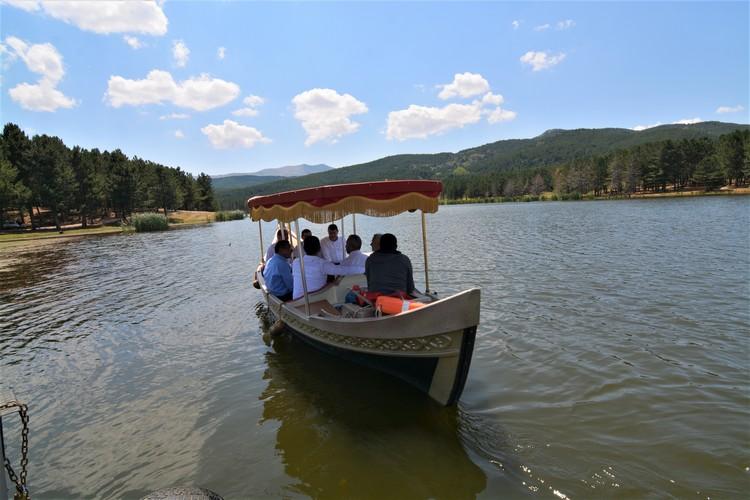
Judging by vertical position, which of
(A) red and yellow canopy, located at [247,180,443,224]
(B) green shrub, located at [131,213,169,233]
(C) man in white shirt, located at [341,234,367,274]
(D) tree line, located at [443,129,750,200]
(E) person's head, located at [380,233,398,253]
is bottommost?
(C) man in white shirt, located at [341,234,367,274]

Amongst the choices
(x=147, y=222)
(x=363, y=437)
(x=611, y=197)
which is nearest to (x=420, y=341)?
(x=363, y=437)

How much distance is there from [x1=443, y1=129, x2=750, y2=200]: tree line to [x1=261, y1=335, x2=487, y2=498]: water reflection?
9734cm

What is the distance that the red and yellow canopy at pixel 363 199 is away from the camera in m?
6.71

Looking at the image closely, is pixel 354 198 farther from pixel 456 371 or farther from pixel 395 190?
pixel 456 371

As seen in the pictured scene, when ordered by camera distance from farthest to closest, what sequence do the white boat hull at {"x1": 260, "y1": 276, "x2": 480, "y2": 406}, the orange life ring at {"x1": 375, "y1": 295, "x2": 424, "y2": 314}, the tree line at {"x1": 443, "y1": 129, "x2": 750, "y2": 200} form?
the tree line at {"x1": 443, "y1": 129, "x2": 750, "y2": 200} < the orange life ring at {"x1": 375, "y1": 295, "x2": 424, "y2": 314} < the white boat hull at {"x1": 260, "y1": 276, "x2": 480, "y2": 406}

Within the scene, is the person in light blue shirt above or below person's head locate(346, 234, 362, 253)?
below

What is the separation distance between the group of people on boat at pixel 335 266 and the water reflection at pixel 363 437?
1817mm

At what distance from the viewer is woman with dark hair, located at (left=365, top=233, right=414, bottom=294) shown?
24.3 feet

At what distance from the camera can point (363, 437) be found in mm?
5707

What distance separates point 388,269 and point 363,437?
2932 mm

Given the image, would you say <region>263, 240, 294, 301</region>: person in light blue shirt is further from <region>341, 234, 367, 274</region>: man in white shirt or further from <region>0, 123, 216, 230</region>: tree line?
<region>0, 123, 216, 230</region>: tree line

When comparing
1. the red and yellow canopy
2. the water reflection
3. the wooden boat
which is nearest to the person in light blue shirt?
the wooden boat

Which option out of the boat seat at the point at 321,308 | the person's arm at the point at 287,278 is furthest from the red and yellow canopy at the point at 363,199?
the person's arm at the point at 287,278

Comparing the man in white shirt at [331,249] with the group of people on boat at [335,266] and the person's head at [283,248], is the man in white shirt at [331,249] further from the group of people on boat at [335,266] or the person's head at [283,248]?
the person's head at [283,248]
